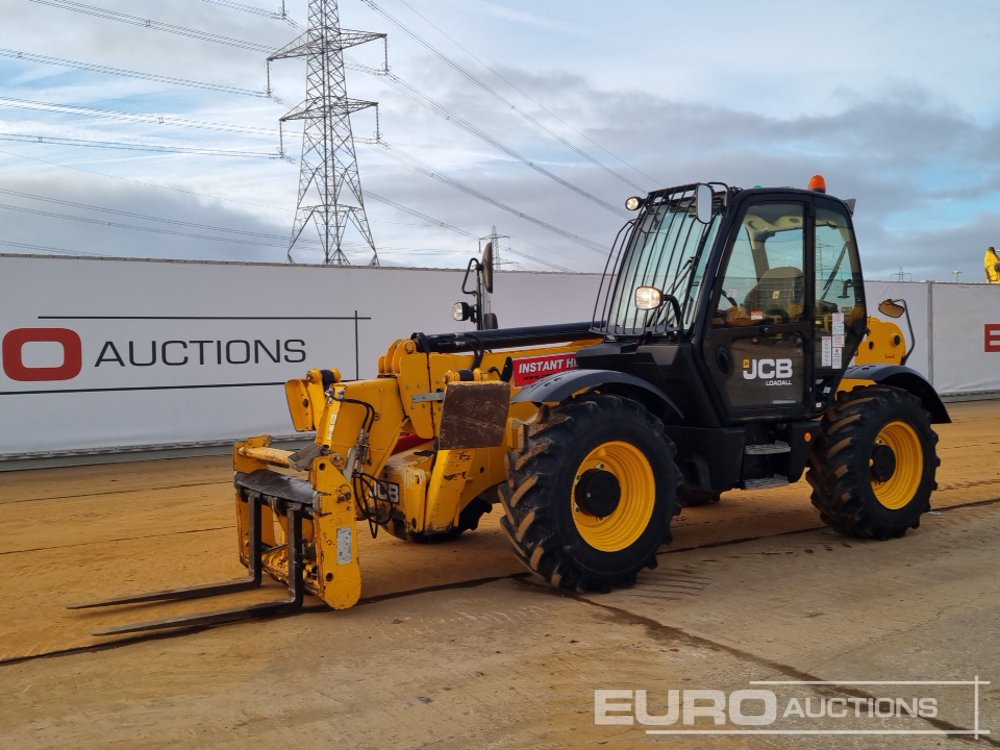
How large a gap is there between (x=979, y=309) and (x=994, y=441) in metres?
8.22

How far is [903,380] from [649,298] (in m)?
2.80

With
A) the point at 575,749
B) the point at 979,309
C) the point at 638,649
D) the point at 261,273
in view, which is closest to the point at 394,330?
the point at 261,273

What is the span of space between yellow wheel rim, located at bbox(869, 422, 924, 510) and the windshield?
2.08m

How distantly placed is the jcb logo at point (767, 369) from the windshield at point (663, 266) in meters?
0.58

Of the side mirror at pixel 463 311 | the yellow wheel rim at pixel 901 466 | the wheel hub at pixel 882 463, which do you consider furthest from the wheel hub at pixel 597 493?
the yellow wheel rim at pixel 901 466

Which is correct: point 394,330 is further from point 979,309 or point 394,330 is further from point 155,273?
point 979,309

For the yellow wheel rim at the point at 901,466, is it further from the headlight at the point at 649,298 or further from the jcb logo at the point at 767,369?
the headlight at the point at 649,298

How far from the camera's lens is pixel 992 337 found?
20.9 m

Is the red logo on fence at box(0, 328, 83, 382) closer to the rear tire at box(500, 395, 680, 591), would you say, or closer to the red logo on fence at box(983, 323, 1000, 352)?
the rear tire at box(500, 395, 680, 591)

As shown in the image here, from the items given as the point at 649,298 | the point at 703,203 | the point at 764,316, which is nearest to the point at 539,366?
the point at 649,298

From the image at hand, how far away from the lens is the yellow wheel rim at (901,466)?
7.20 m

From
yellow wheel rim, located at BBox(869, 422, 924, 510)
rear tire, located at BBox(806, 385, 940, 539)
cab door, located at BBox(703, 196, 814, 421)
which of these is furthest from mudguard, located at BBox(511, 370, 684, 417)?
yellow wheel rim, located at BBox(869, 422, 924, 510)

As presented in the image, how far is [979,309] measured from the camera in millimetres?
20625

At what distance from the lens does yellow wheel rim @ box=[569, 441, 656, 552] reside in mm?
5734
